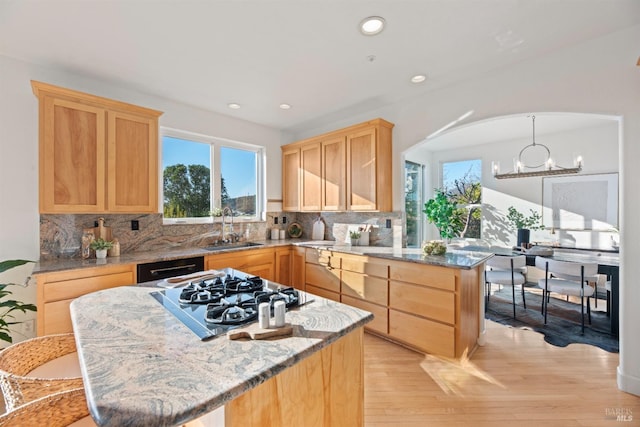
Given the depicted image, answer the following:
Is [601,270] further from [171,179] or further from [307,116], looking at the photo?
[171,179]

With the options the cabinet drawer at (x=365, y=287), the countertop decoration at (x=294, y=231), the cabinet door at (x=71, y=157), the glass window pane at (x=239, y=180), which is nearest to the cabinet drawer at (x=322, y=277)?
the cabinet drawer at (x=365, y=287)

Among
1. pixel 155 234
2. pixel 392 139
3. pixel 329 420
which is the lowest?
pixel 329 420

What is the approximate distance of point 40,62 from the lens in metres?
2.41

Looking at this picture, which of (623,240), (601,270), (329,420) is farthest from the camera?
(601,270)

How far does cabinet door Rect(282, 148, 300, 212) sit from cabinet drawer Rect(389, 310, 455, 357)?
7.05 feet

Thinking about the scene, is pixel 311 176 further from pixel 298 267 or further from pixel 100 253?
pixel 100 253

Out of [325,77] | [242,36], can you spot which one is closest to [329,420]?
[242,36]

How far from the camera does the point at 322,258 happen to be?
11.1ft

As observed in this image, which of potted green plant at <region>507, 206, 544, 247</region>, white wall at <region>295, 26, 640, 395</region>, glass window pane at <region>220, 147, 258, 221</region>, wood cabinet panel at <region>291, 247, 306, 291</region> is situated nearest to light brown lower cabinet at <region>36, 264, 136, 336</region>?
glass window pane at <region>220, 147, 258, 221</region>

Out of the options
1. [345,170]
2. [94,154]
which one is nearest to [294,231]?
[345,170]

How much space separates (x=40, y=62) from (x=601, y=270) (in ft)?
19.4

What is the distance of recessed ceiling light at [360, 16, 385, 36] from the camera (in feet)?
6.14

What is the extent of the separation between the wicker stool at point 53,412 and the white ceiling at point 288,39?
2.10m

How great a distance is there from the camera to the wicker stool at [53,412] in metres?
0.82
